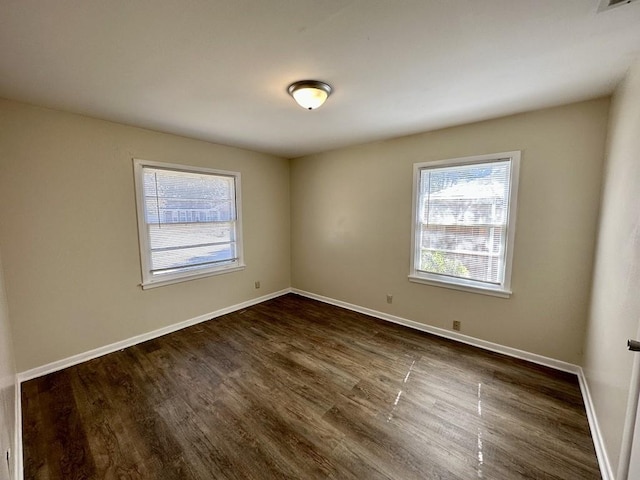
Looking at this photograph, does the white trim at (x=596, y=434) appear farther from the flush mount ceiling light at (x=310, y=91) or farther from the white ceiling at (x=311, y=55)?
the flush mount ceiling light at (x=310, y=91)

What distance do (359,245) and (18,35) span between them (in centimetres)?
349

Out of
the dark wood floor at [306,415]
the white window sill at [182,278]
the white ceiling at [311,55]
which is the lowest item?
the dark wood floor at [306,415]

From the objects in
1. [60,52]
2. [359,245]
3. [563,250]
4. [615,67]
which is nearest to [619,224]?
[563,250]

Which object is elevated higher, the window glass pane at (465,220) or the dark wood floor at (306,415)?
the window glass pane at (465,220)

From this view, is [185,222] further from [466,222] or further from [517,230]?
[517,230]

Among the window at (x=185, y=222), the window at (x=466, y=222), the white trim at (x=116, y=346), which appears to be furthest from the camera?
the window at (x=185, y=222)

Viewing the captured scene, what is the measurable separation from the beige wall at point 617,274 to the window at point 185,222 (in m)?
3.86

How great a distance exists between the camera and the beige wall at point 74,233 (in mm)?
2217

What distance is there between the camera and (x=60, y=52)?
152 centimetres

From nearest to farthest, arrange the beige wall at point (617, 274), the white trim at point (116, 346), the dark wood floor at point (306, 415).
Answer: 1. the beige wall at point (617, 274)
2. the dark wood floor at point (306, 415)
3. the white trim at point (116, 346)

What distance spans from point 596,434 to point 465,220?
6.28 ft

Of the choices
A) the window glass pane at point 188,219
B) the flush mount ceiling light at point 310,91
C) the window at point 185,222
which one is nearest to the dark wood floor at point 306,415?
the window at point 185,222

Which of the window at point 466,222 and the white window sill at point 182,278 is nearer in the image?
the window at point 466,222

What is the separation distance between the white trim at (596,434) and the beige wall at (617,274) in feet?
0.20
